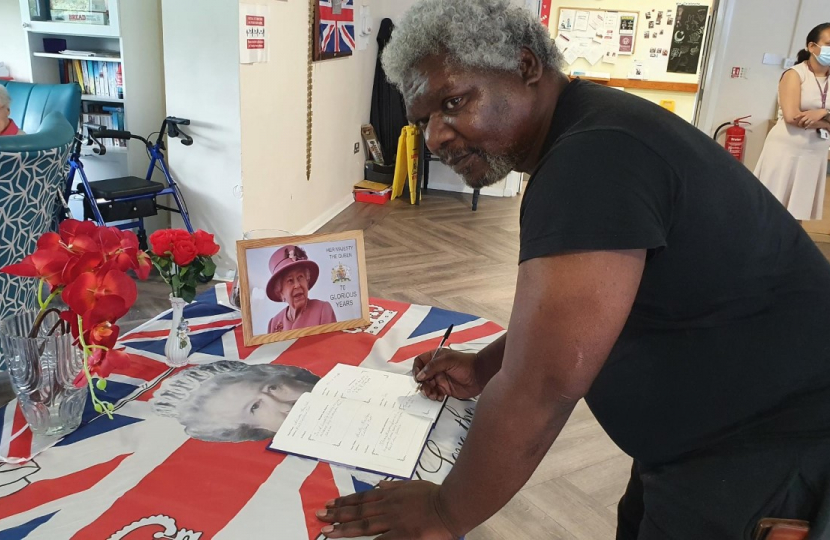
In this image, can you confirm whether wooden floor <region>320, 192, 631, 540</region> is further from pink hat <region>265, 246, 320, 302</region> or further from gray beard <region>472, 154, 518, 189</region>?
gray beard <region>472, 154, 518, 189</region>

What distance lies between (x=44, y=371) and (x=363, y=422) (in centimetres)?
52

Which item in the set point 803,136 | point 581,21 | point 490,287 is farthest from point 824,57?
point 581,21

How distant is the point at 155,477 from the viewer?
992mm

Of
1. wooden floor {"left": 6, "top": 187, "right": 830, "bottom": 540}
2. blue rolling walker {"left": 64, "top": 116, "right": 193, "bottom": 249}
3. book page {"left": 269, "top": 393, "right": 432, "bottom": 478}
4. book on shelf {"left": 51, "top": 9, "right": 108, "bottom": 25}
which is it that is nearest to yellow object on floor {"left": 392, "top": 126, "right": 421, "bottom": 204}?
wooden floor {"left": 6, "top": 187, "right": 830, "bottom": 540}

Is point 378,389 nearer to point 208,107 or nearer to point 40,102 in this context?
point 208,107

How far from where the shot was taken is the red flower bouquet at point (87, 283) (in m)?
0.98

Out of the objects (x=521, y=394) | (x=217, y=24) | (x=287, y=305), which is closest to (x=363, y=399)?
(x=287, y=305)

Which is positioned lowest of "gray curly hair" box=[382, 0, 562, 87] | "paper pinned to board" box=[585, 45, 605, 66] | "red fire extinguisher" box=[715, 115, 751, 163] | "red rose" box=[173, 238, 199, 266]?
"red fire extinguisher" box=[715, 115, 751, 163]

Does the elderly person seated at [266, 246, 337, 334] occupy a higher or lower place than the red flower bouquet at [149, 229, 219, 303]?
lower

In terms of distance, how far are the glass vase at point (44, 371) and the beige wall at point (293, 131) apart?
2.69m

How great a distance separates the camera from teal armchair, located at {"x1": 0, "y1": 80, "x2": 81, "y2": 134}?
388 cm

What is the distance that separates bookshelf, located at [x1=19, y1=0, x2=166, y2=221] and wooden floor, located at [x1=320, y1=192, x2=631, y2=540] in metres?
1.43

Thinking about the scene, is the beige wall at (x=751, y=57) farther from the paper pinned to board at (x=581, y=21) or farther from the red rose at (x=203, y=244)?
the red rose at (x=203, y=244)

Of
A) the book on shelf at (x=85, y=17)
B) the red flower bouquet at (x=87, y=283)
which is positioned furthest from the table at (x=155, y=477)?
the book on shelf at (x=85, y=17)
